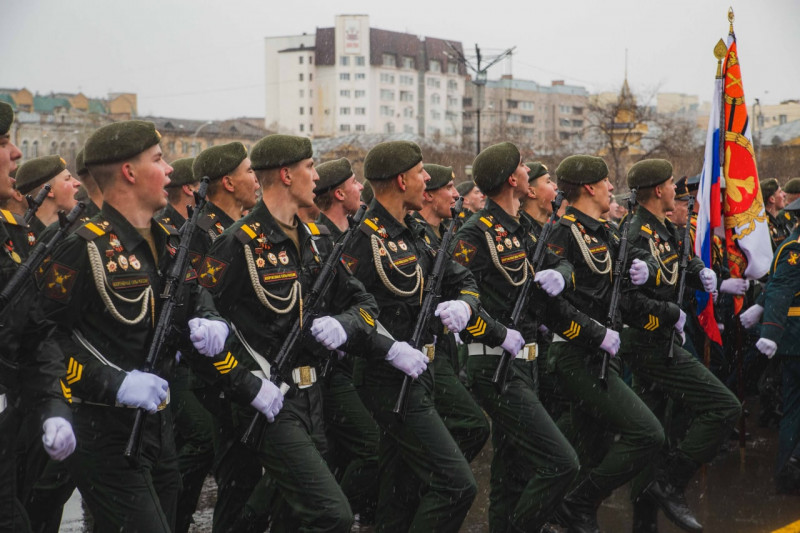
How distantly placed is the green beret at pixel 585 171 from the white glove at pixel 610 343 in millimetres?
1247

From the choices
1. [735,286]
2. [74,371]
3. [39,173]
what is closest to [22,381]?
[74,371]

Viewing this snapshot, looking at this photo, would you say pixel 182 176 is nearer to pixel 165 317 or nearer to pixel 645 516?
pixel 165 317

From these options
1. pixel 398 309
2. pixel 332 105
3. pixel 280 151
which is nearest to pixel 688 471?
pixel 398 309

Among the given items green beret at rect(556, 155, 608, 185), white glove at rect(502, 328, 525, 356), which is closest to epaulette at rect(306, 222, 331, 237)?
white glove at rect(502, 328, 525, 356)

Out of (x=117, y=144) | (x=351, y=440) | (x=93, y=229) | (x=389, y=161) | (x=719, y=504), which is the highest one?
(x=117, y=144)

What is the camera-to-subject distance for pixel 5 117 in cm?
452

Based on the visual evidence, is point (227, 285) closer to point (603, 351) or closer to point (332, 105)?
point (603, 351)

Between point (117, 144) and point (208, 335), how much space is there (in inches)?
36.9

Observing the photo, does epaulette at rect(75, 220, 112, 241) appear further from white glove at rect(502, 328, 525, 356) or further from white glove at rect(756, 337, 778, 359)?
white glove at rect(756, 337, 778, 359)

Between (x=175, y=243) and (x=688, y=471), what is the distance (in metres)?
3.72

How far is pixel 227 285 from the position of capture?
473cm

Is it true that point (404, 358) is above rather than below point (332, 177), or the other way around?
below

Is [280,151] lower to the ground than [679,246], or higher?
higher

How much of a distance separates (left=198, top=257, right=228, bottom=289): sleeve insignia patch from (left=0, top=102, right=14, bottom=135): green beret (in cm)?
108
